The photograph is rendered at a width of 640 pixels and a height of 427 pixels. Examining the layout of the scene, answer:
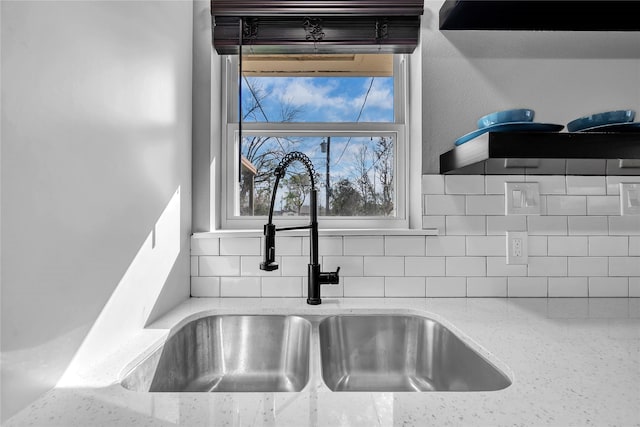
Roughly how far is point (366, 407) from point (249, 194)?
1.08m

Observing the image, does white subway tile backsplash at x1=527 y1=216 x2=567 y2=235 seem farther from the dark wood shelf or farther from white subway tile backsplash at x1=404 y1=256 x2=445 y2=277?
the dark wood shelf

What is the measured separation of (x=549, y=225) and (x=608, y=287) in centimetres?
33

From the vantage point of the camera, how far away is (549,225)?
1.32 metres

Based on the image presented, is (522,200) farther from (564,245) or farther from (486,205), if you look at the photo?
(564,245)

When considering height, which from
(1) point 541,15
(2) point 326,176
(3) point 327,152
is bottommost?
(2) point 326,176

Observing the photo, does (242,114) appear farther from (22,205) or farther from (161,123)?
(22,205)

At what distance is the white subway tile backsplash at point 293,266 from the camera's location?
131 cm

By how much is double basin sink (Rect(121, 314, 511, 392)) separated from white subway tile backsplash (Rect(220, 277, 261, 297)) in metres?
0.17

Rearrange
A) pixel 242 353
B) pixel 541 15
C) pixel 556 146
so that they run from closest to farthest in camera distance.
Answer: pixel 556 146 → pixel 242 353 → pixel 541 15

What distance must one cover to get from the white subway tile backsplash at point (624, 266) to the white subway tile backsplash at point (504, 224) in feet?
1.20

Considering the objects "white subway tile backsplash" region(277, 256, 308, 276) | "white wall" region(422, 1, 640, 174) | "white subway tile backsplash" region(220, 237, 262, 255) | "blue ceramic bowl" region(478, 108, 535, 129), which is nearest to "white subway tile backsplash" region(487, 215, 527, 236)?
"white wall" region(422, 1, 640, 174)

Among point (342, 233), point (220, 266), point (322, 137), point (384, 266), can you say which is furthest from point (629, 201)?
point (220, 266)

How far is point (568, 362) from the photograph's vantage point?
2.42 ft

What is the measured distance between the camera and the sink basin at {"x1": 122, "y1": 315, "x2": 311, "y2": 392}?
1.02m
